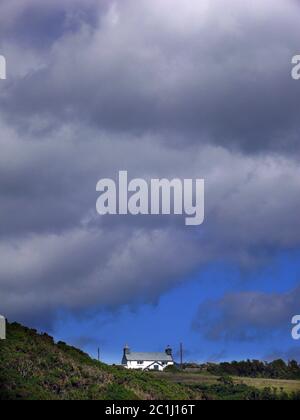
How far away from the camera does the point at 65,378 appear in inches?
3915

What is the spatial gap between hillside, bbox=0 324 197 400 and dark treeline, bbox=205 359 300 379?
62.2 meters

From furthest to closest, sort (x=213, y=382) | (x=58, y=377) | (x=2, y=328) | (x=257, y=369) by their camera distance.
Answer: (x=257, y=369) → (x=213, y=382) → (x=2, y=328) → (x=58, y=377)

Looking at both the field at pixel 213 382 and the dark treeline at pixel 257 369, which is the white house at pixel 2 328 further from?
the dark treeline at pixel 257 369

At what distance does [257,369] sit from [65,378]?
91.4 m

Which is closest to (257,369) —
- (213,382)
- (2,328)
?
(213,382)

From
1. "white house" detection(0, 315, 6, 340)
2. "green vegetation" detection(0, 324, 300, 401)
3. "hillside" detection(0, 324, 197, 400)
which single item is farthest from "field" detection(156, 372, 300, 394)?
"white house" detection(0, 315, 6, 340)

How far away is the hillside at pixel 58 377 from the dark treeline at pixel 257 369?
204 feet

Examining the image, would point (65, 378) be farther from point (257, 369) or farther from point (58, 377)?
point (257, 369)

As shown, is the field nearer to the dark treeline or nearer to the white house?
the dark treeline

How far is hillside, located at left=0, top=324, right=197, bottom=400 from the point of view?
9475cm
